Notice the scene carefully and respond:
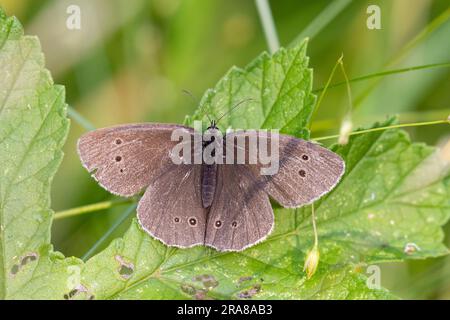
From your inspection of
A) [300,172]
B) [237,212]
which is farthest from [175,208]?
[300,172]

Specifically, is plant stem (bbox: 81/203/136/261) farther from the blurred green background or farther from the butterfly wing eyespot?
the blurred green background

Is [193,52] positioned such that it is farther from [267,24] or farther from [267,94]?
[267,94]

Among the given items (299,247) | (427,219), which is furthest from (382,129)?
(299,247)

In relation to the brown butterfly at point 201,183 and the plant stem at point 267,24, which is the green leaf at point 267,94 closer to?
the brown butterfly at point 201,183

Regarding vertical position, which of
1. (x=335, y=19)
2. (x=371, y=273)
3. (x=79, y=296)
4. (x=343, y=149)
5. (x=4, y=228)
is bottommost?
(x=371, y=273)

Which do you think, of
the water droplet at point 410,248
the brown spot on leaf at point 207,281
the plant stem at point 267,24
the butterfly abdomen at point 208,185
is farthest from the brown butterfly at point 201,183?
the plant stem at point 267,24
